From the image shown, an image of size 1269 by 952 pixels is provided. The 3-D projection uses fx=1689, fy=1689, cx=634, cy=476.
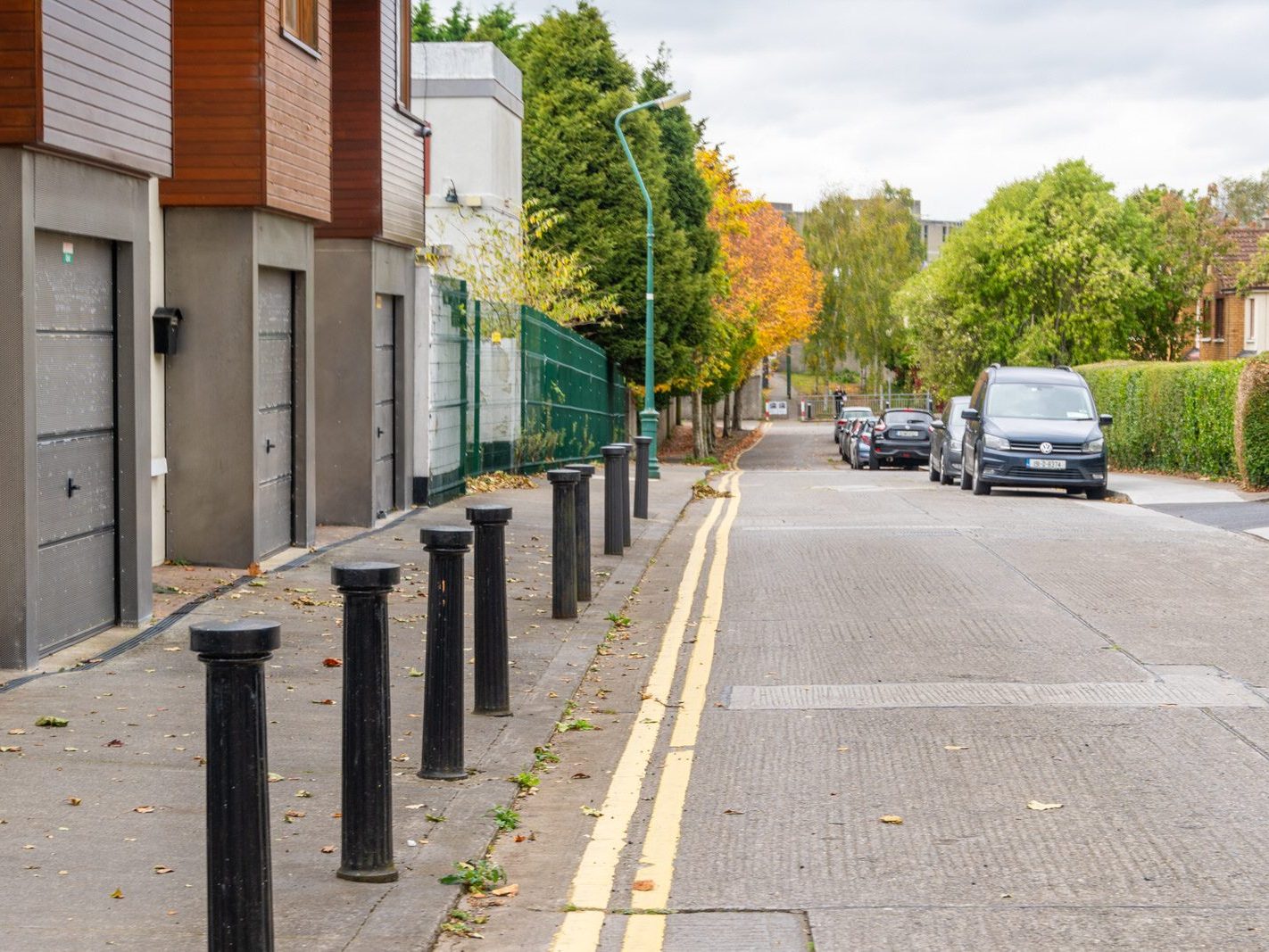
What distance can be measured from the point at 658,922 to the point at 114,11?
23.2ft

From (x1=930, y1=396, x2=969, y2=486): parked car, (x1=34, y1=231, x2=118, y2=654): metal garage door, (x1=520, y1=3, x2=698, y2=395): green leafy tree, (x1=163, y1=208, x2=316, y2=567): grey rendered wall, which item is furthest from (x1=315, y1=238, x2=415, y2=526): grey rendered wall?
(x1=520, y1=3, x2=698, y2=395): green leafy tree

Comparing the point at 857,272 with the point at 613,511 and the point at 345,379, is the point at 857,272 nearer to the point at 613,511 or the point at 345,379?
the point at 345,379

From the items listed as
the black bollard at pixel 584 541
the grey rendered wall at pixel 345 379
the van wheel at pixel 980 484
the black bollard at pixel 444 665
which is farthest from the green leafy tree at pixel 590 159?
the black bollard at pixel 444 665

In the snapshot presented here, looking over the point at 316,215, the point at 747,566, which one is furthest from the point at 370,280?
the point at 747,566

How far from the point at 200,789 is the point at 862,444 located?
4164cm

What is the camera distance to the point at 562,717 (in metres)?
8.23

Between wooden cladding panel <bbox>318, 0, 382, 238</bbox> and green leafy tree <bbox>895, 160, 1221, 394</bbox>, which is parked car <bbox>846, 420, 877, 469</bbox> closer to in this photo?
green leafy tree <bbox>895, 160, 1221, 394</bbox>

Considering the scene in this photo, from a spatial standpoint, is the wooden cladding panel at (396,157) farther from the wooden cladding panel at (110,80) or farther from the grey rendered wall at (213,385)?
the wooden cladding panel at (110,80)

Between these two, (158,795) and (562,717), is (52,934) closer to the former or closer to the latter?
(158,795)

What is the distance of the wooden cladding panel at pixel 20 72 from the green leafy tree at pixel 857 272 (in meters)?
84.7

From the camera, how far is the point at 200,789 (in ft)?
21.5

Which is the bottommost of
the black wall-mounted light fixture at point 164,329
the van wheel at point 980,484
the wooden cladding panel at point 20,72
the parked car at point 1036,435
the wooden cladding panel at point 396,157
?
the van wheel at point 980,484

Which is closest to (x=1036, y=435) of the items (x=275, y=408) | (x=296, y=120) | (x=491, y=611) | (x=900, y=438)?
(x=275, y=408)

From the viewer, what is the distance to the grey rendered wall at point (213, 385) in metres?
13.1
